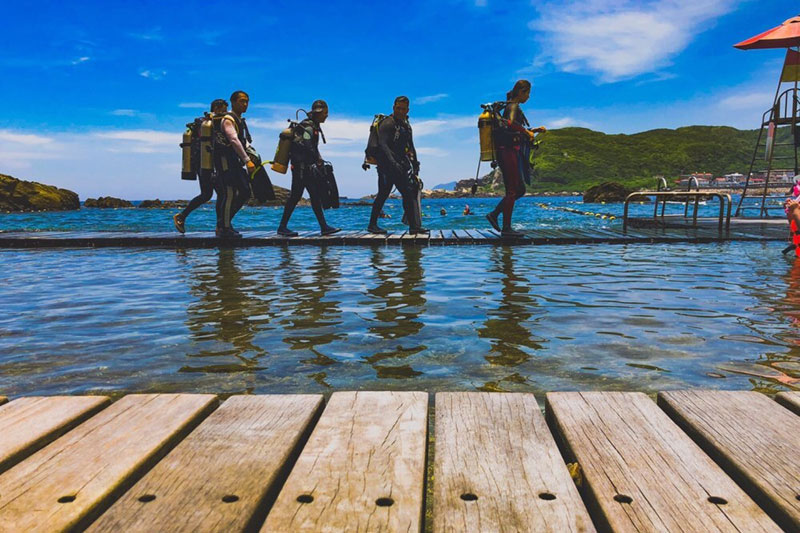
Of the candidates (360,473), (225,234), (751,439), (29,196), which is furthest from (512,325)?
(29,196)

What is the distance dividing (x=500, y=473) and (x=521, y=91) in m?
10.5

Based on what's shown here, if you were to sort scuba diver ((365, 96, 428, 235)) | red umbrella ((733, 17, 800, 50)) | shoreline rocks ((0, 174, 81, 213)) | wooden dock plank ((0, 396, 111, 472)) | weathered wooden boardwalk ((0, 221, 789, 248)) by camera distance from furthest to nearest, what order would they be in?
shoreline rocks ((0, 174, 81, 213)) < red umbrella ((733, 17, 800, 50)) < weathered wooden boardwalk ((0, 221, 789, 248)) < scuba diver ((365, 96, 428, 235)) < wooden dock plank ((0, 396, 111, 472))

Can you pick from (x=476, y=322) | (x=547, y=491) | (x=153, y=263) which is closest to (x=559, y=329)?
(x=476, y=322)

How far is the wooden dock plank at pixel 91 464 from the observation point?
4.74 feet

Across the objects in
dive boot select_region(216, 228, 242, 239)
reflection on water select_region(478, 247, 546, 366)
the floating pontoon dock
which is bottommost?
reflection on water select_region(478, 247, 546, 366)

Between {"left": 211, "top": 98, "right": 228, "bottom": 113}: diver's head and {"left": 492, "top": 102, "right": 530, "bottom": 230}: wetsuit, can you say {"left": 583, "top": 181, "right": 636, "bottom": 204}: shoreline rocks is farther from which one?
{"left": 211, "top": 98, "right": 228, "bottom": 113}: diver's head

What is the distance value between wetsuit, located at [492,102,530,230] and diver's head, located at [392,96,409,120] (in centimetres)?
190

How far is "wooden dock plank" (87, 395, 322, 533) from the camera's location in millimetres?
1416

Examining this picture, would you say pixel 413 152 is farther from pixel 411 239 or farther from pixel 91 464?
pixel 91 464

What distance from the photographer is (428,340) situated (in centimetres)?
434

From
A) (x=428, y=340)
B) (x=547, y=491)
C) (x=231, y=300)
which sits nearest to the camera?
(x=547, y=491)

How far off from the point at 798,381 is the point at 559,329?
1.68 meters

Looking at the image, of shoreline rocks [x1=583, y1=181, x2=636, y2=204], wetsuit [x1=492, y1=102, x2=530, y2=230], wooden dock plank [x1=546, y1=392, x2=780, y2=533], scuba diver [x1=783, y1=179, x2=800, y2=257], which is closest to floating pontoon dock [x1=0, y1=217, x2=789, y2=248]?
wetsuit [x1=492, y1=102, x2=530, y2=230]

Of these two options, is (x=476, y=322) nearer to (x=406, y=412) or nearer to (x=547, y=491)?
(x=406, y=412)
